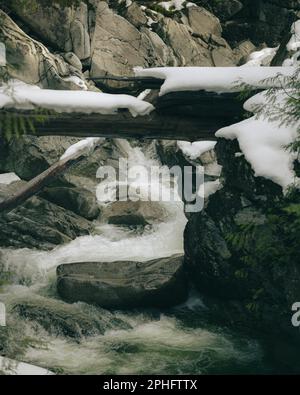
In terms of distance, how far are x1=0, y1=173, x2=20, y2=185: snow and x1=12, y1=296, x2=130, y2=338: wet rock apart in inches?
220

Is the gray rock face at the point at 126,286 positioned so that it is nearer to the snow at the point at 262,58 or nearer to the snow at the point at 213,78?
the snow at the point at 213,78

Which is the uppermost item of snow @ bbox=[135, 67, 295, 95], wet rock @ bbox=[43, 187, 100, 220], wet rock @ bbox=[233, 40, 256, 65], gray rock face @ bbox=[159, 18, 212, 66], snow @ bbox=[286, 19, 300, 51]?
wet rock @ bbox=[233, 40, 256, 65]

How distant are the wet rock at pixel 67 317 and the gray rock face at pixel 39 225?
293 centimetres

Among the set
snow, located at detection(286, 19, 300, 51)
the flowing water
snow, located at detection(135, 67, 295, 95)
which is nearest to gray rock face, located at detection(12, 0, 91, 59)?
the flowing water

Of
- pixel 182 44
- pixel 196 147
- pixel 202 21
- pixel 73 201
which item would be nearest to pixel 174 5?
pixel 202 21

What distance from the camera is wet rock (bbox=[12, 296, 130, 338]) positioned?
863 cm

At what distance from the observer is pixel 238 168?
812cm

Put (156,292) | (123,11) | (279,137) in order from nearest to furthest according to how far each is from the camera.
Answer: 1. (279,137)
2. (156,292)
3. (123,11)

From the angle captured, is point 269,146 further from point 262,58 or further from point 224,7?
point 224,7

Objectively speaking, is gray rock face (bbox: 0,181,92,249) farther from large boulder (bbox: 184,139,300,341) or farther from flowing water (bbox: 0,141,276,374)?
large boulder (bbox: 184,139,300,341)
